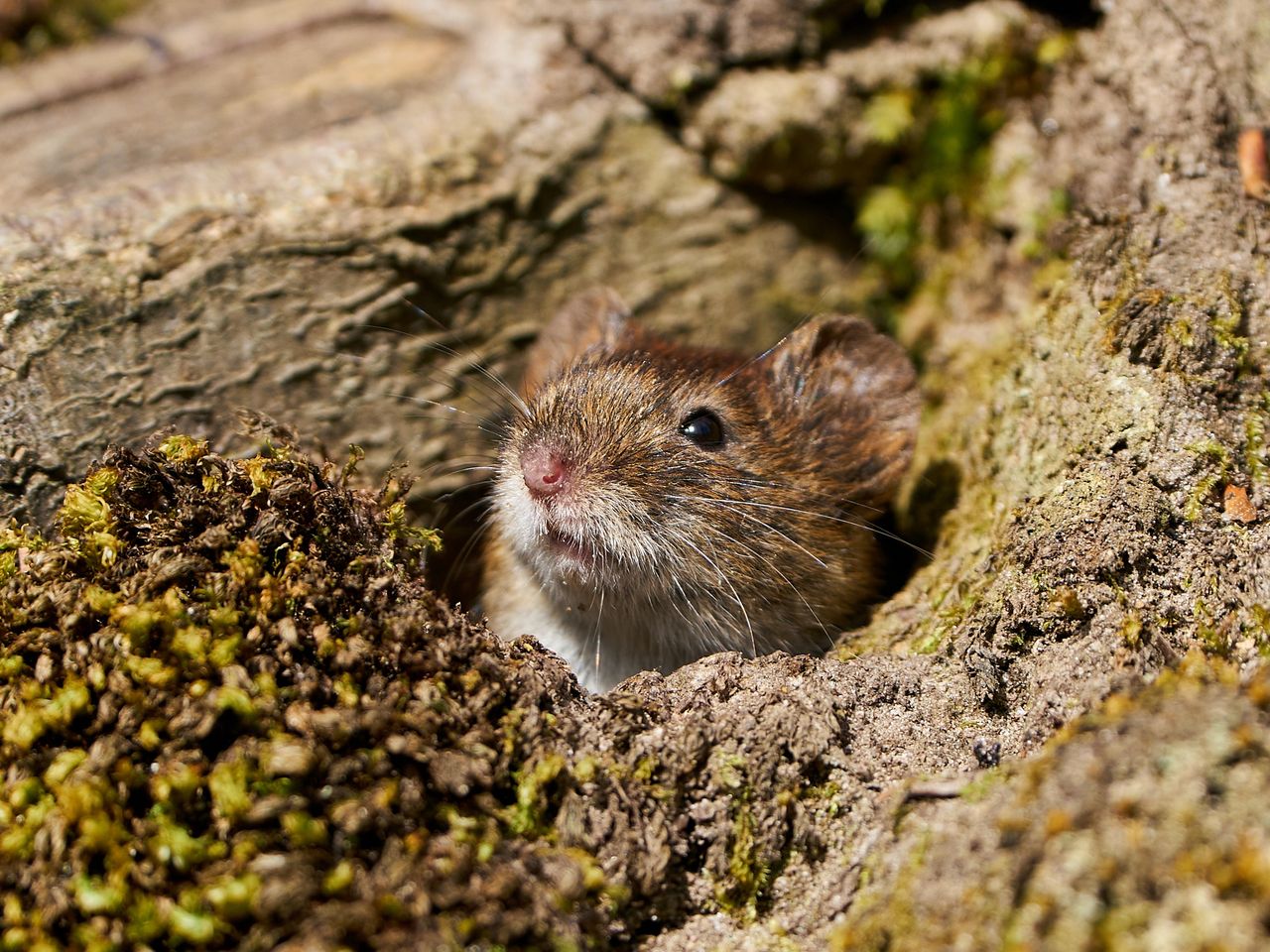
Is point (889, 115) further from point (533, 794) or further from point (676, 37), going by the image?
point (533, 794)

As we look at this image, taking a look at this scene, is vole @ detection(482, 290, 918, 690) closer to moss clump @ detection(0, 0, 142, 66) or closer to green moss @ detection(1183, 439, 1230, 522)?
green moss @ detection(1183, 439, 1230, 522)

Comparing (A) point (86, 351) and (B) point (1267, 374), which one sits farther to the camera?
(A) point (86, 351)

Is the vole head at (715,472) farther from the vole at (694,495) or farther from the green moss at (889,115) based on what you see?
the green moss at (889,115)

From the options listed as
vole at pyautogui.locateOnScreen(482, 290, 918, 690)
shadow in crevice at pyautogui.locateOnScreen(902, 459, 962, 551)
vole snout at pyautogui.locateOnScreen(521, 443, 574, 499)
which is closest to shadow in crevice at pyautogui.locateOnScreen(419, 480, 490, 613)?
vole at pyautogui.locateOnScreen(482, 290, 918, 690)

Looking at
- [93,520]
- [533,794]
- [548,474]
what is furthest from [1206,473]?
[93,520]

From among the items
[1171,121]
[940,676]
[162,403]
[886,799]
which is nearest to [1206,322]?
[1171,121]

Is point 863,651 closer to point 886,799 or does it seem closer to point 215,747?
point 886,799
